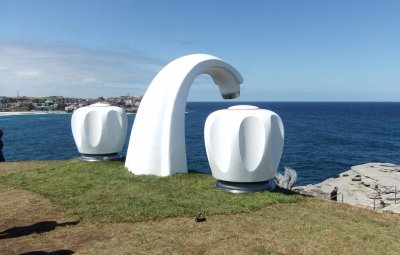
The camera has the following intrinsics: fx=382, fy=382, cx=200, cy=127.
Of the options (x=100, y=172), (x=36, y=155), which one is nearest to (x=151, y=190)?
(x=100, y=172)

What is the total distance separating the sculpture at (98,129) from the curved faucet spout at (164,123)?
7.50 ft

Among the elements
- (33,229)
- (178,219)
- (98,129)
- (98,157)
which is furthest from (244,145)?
(98,157)

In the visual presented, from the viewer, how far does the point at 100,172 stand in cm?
1345

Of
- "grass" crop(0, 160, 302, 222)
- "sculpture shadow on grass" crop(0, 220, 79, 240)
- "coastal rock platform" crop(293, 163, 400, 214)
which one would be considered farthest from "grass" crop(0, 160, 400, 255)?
"coastal rock platform" crop(293, 163, 400, 214)

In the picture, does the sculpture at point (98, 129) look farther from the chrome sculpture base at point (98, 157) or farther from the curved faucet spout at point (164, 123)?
the curved faucet spout at point (164, 123)

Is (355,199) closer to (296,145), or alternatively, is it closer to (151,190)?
(151,190)

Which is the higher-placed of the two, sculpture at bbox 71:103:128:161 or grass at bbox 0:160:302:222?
sculpture at bbox 71:103:128:161

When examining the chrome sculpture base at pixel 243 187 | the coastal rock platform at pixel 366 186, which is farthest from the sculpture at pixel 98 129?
the coastal rock platform at pixel 366 186

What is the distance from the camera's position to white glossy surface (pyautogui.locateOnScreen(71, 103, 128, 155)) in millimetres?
15273

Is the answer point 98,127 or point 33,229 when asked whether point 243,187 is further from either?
point 98,127

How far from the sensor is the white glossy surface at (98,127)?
15273mm

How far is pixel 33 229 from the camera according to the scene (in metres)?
8.13

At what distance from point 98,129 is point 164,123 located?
3.85 metres

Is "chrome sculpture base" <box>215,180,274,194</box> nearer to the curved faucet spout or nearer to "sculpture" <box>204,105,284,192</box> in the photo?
"sculpture" <box>204,105,284,192</box>
